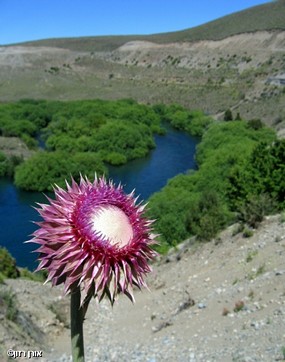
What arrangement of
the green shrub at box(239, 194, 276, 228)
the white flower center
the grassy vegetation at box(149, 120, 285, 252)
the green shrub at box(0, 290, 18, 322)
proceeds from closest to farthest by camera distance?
the white flower center, the green shrub at box(0, 290, 18, 322), the green shrub at box(239, 194, 276, 228), the grassy vegetation at box(149, 120, 285, 252)

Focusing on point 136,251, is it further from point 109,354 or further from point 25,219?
point 25,219

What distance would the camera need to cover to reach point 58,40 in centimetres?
18125

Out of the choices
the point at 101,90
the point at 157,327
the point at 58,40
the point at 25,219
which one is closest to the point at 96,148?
the point at 25,219

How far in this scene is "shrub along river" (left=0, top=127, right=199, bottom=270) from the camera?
119 feet

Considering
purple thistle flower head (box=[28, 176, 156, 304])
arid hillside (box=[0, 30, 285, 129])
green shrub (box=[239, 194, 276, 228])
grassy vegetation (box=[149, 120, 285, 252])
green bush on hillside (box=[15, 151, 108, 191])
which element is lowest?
arid hillside (box=[0, 30, 285, 129])

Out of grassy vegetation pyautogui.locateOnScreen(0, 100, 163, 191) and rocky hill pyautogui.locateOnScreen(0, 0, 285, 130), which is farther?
rocky hill pyautogui.locateOnScreen(0, 0, 285, 130)

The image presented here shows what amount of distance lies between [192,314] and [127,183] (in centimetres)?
3640

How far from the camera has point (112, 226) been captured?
8.82 ft

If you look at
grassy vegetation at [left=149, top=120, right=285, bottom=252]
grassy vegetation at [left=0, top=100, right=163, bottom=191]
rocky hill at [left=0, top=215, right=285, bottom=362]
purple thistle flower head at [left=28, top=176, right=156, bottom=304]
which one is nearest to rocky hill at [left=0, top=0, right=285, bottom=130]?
grassy vegetation at [left=0, top=100, right=163, bottom=191]

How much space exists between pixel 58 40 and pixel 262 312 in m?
179

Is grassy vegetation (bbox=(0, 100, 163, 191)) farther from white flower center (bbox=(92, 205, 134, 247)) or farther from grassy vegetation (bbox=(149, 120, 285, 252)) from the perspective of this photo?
white flower center (bbox=(92, 205, 134, 247))

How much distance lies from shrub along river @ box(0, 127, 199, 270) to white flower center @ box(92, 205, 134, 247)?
28.7m

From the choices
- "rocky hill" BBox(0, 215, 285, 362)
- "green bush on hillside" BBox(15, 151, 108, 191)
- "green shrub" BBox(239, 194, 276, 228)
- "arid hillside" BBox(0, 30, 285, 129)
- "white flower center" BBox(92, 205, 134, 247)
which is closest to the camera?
"white flower center" BBox(92, 205, 134, 247)

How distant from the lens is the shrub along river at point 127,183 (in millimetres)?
36250
